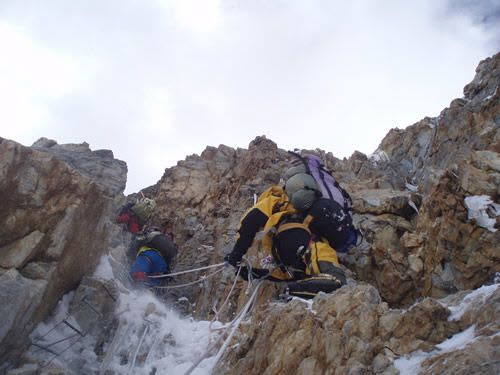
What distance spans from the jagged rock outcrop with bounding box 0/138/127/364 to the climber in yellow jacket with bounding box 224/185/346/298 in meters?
2.27

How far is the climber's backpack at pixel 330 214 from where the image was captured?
7000 millimetres

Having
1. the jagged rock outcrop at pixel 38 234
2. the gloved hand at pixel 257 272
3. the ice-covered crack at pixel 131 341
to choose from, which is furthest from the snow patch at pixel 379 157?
the jagged rock outcrop at pixel 38 234

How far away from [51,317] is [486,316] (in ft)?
13.6

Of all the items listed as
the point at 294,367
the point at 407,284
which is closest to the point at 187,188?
the point at 407,284

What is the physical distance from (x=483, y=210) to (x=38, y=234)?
5733 mm

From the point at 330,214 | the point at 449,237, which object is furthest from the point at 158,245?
the point at 449,237

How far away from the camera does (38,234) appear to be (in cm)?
485

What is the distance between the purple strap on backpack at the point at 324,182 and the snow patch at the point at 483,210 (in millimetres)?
1858

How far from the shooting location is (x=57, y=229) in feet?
16.6

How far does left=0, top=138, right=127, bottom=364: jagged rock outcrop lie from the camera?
4301mm

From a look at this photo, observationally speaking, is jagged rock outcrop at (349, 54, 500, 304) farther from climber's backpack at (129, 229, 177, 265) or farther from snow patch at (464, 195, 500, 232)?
climber's backpack at (129, 229, 177, 265)

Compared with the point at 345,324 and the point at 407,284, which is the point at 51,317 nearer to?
the point at 345,324

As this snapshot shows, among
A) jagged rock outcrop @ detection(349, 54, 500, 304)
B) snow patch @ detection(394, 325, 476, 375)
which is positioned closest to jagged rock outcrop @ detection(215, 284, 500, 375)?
snow patch @ detection(394, 325, 476, 375)

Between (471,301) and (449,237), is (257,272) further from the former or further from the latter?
(471,301)
